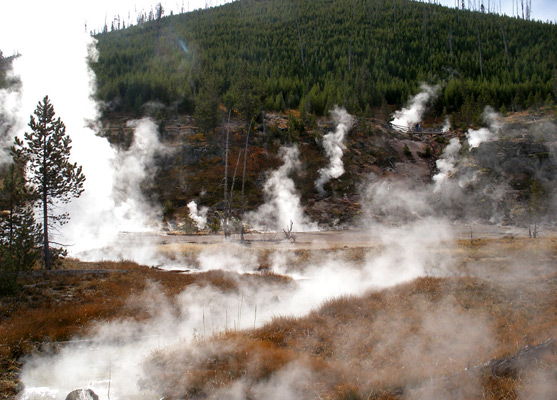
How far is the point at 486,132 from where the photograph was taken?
4350 cm

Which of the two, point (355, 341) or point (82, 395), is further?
point (355, 341)

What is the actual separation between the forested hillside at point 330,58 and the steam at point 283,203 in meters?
9.53

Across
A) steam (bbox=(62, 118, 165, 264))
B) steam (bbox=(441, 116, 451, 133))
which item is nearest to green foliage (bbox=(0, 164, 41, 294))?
steam (bbox=(62, 118, 165, 264))

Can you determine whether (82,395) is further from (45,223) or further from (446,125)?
(446,125)

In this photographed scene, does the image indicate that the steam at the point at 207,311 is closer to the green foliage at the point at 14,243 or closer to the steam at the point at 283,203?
the green foliage at the point at 14,243

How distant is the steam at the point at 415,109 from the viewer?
5800 centimetres

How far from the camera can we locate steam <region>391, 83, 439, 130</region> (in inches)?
2284

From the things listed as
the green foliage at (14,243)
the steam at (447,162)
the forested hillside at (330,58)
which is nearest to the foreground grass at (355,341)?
the green foliage at (14,243)

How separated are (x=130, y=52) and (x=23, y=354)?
324ft

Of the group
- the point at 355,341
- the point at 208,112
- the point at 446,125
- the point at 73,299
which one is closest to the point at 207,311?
the point at 73,299

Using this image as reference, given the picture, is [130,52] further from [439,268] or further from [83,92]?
[439,268]

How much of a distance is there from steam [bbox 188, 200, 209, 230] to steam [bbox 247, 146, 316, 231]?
4.63 meters

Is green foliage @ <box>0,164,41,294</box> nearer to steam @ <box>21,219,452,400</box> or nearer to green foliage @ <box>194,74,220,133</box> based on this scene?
steam @ <box>21,219,452,400</box>

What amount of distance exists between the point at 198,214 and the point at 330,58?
62570 mm
